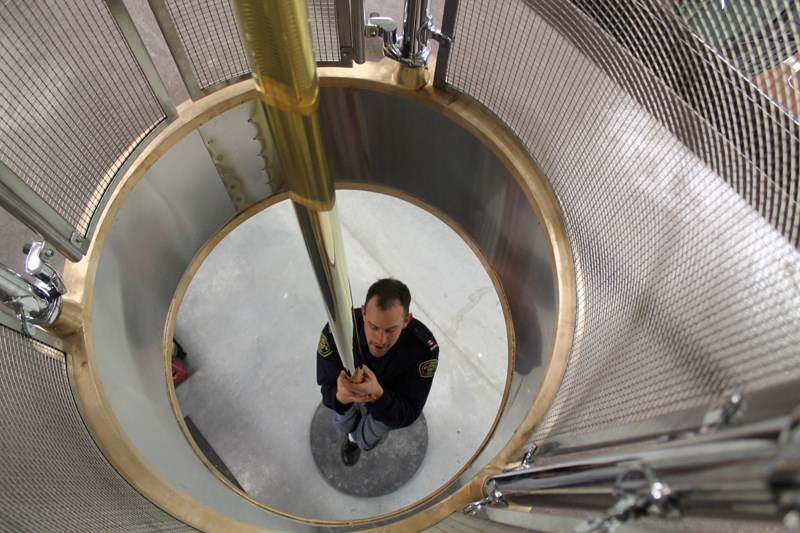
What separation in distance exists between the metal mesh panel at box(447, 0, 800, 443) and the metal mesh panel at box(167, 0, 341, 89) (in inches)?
22.3

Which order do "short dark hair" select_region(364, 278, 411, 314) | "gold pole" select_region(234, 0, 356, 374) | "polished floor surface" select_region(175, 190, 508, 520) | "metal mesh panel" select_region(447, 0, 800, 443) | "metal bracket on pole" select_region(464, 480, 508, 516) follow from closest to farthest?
1. "gold pole" select_region(234, 0, 356, 374)
2. "metal mesh panel" select_region(447, 0, 800, 443)
3. "metal bracket on pole" select_region(464, 480, 508, 516)
4. "short dark hair" select_region(364, 278, 411, 314)
5. "polished floor surface" select_region(175, 190, 508, 520)

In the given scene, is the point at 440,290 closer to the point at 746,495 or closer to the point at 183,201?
the point at 183,201

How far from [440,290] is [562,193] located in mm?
1851

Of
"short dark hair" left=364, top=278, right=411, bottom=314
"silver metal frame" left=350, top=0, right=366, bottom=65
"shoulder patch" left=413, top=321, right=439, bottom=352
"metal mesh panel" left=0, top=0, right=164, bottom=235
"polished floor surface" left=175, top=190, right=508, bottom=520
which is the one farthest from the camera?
"polished floor surface" left=175, top=190, right=508, bottom=520

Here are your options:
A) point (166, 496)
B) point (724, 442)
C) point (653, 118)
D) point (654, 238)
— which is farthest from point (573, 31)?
point (166, 496)

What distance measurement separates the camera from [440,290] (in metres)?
3.91

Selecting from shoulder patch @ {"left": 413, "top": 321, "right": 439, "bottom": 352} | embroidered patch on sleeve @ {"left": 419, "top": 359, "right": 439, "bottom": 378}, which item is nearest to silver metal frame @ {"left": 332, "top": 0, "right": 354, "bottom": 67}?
shoulder patch @ {"left": 413, "top": 321, "right": 439, "bottom": 352}

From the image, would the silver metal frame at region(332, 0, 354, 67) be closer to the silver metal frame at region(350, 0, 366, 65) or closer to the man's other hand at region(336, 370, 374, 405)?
the silver metal frame at region(350, 0, 366, 65)

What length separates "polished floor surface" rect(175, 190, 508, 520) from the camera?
11.2 ft

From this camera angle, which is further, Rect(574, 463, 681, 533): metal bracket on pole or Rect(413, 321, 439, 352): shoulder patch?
Rect(413, 321, 439, 352): shoulder patch

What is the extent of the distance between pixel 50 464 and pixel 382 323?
1.31m

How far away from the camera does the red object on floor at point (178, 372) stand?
3.51 metres

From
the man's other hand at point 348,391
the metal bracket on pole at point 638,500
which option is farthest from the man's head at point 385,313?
the metal bracket on pole at point 638,500

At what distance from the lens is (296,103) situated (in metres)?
0.84
